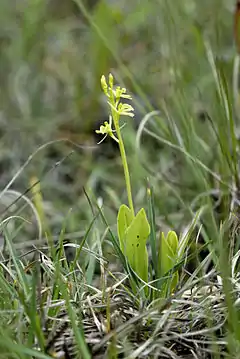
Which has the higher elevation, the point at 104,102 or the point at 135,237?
the point at 104,102

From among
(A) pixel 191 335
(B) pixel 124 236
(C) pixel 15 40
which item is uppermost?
(C) pixel 15 40

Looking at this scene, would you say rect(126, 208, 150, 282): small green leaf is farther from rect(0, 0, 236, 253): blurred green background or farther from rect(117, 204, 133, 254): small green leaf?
rect(0, 0, 236, 253): blurred green background

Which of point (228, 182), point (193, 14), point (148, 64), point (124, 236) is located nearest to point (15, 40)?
point (148, 64)

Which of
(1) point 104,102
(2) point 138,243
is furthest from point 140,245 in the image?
(1) point 104,102

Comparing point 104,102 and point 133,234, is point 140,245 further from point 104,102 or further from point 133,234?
point 104,102

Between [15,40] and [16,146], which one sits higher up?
[15,40]

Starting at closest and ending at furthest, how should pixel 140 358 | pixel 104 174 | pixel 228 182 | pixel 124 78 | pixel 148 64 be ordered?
pixel 140 358, pixel 228 182, pixel 104 174, pixel 124 78, pixel 148 64

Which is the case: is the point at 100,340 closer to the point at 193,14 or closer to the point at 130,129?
the point at 130,129
